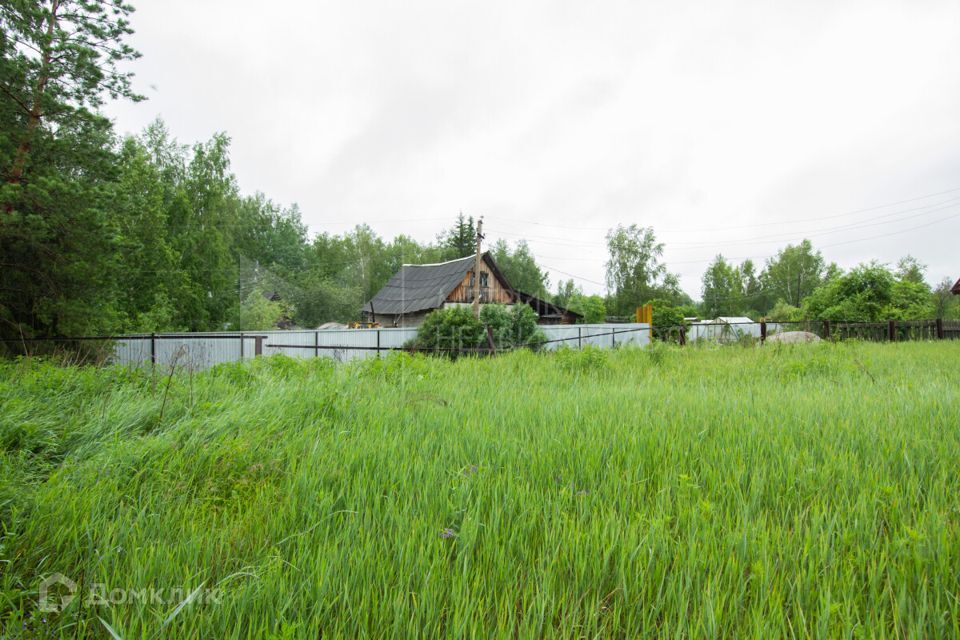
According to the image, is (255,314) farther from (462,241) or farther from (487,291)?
(462,241)

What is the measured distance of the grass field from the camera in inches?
46.4

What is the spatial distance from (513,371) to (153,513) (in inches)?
192

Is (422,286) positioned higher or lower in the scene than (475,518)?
higher

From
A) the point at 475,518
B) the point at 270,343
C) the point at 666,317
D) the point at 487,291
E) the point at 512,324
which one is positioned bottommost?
the point at 475,518

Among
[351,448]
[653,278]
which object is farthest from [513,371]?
[653,278]

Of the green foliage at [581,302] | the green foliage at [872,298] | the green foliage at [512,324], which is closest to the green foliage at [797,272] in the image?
the green foliage at [581,302]

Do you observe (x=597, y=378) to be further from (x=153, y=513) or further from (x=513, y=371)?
(x=153, y=513)

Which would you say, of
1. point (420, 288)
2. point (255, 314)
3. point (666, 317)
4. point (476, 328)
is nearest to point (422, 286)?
point (420, 288)

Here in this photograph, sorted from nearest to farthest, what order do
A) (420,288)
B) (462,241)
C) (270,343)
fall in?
(270,343) → (420,288) → (462,241)

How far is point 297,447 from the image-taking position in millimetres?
2438

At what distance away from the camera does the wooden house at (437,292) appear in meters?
28.1

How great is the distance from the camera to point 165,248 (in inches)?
877

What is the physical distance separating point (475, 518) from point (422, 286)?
30057mm

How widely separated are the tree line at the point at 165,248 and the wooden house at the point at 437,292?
10.4ft
